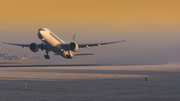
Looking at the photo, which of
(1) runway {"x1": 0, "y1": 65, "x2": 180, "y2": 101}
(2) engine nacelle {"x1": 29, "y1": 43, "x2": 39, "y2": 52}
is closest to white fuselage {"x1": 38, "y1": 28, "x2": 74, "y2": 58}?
(2) engine nacelle {"x1": 29, "y1": 43, "x2": 39, "y2": 52}

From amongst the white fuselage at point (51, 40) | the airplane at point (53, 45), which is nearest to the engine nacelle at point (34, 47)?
the airplane at point (53, 45)

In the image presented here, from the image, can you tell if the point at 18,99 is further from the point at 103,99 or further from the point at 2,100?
the point at 103,99

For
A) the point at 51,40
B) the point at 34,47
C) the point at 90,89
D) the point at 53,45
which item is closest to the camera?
the point at 90,89

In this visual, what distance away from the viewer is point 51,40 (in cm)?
8231

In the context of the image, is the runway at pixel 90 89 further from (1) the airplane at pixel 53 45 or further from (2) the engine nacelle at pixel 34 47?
(2) the engine nacelle at pixel 34 47

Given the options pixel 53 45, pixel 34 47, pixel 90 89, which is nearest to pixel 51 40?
pixel 53 45

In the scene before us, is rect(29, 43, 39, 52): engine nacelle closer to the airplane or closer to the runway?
the airplane

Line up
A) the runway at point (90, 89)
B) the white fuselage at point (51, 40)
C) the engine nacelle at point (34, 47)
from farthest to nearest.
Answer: the engine nacelle at point (34, 47) → the white fuselage at point (51, 40) → the runway at point (90, 89)

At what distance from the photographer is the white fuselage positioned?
79894mm

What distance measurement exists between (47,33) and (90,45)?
20394 mm

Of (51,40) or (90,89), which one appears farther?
(51,40)

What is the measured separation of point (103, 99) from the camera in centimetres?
2305

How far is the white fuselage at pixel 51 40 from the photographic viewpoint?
79.9m

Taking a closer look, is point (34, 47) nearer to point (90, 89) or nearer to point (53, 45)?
point (53, 45)
